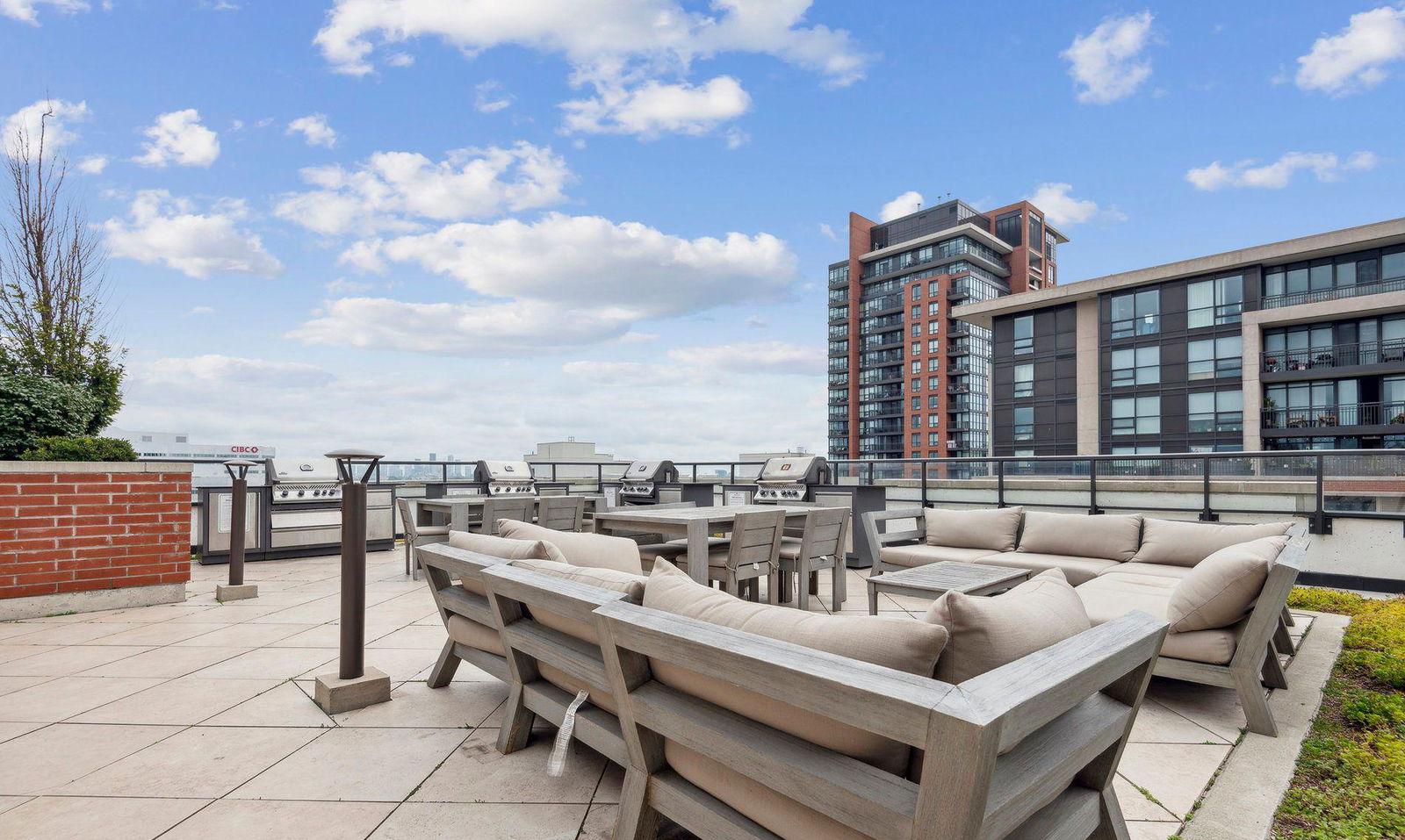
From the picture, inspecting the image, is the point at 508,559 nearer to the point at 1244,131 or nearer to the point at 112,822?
the point at 112,822

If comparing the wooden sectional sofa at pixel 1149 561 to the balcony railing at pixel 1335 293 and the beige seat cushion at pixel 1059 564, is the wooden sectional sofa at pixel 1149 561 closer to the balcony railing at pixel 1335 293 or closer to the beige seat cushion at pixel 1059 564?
the beige seat cushion at pixel 1059 564

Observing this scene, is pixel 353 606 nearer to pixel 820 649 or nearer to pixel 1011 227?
pixel 820 649

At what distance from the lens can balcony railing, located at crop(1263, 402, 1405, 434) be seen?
65.5ft

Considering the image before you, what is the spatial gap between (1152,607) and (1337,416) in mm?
25324

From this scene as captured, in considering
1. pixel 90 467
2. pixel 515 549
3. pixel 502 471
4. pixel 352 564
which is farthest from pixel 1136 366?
pixel 90 467

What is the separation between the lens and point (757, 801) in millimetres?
1224

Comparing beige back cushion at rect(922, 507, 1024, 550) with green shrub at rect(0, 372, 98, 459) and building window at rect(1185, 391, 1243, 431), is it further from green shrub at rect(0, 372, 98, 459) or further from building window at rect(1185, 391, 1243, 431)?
building window at rect(1185, 391, 1243, 431)

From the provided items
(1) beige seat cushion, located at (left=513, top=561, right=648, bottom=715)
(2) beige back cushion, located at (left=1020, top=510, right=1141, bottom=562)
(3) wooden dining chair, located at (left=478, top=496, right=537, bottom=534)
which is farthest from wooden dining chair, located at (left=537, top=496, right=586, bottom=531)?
(2) beige back cushion, located at (left=1020, top=510, right=1141, bottom=562)

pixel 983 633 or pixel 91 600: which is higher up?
pixel 983 633

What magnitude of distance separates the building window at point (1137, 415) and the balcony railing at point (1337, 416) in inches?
115

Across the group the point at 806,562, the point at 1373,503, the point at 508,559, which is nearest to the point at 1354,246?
the point at 1373,503

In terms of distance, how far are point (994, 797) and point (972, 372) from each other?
2045 inches

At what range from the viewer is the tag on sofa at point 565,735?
1.68 m

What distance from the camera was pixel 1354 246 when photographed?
1977 centimetres
